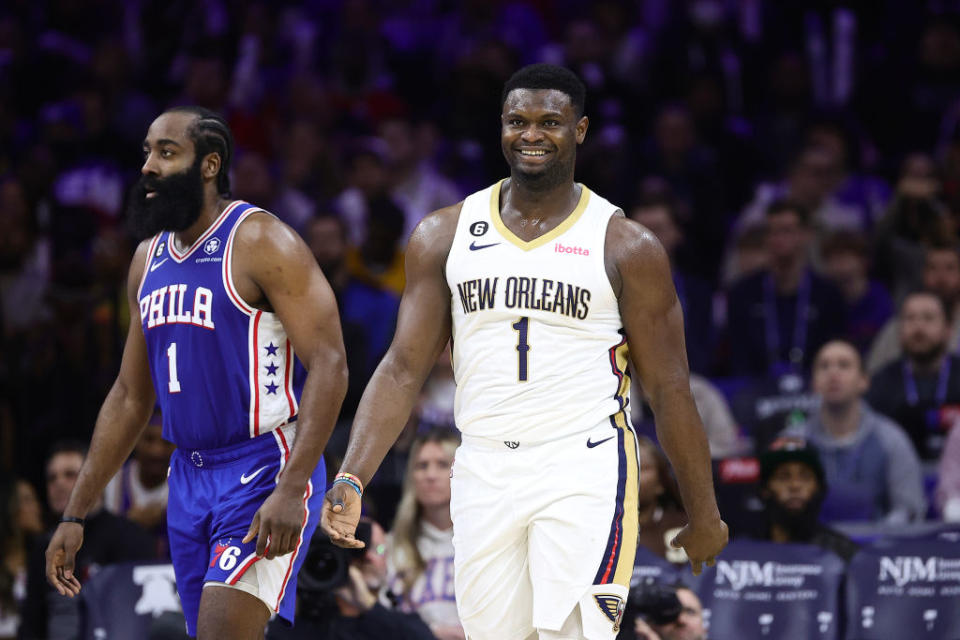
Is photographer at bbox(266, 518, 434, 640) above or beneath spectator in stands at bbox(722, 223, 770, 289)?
beneath

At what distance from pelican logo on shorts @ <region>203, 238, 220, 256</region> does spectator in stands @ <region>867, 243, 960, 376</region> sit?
5.76 m

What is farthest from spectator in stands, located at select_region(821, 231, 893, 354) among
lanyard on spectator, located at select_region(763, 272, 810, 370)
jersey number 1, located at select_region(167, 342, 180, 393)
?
jersey number 1, located at select_region(167, 342, 180, 393)

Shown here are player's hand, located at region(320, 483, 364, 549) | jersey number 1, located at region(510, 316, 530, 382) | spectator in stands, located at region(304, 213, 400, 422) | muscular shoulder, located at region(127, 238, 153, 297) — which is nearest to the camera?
player's hand, located at region(320, 483, 364, 549)

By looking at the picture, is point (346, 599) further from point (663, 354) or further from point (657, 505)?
point (663, 354)

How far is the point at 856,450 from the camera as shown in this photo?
8781 mm

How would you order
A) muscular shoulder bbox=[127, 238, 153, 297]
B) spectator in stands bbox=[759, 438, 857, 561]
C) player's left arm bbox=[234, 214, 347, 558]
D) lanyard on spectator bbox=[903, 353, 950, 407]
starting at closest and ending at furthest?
player's left arm bbox=[234, 214, 347, 558]
muscular shoulder bbox=[127, 238, 153, 297]
spectator in stands bbox=[759, 438, 857, 561]
lanyard on spectator bbox=[903, 353, 950, 407]

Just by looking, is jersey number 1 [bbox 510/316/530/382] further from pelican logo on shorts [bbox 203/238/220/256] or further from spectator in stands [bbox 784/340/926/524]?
spectator in stands [bbox 784/340/926/524]

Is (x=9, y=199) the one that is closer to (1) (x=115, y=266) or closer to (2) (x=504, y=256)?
(1) (x=115, y=266)

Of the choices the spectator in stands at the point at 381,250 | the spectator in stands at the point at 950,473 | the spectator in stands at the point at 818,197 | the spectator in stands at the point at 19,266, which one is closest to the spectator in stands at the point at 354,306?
the spectator in stands at the point at 381,250

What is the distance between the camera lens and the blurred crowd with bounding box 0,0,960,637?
897 cm

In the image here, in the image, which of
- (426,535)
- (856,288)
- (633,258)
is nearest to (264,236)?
(633,258)

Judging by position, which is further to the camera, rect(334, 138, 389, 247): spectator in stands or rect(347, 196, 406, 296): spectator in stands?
rect(334, 138, 389, 247): spectator in stands

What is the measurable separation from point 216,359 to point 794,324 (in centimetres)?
595

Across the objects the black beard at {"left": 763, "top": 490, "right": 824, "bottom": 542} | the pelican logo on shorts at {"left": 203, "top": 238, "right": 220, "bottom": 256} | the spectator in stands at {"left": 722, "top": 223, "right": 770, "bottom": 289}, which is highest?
the spectator in stands at {"left": 722, "top": 223, "right": 770, "bottom": 289}
